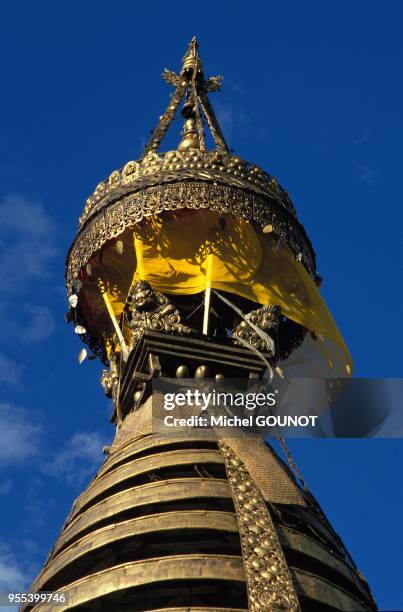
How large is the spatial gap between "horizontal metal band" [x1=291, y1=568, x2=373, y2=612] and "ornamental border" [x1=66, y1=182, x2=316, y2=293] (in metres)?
7.92

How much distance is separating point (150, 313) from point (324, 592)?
287 inches

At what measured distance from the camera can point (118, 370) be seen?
981 inches

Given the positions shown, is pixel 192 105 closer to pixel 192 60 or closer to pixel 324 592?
pixel 192 60

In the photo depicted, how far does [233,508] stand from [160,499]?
1.01 m

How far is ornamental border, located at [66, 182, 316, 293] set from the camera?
24312mm

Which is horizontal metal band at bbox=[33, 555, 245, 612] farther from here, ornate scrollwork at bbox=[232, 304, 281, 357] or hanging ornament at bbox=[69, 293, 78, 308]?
hanging ornament at bbox=[69, 293, 78, 308]

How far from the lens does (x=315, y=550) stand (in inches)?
750

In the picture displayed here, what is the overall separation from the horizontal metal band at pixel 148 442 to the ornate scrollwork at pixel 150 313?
2.40m

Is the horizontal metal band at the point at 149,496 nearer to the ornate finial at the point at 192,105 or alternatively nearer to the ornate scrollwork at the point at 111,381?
the ornate scrollwork at the point at 111,381

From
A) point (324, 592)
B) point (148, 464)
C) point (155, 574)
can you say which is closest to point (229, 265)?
point (148, 464)

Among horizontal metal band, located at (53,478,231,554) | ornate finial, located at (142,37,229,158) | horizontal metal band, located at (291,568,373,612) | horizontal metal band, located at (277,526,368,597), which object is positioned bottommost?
horizontal metal band, located at (291,568,373,612)

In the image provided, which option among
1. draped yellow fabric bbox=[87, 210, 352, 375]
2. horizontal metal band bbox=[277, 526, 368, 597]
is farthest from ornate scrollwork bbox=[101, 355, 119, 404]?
horizontal metal band bbox=[277, 526, 368, 597]

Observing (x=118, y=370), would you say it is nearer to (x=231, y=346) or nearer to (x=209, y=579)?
(x=231, y=346)

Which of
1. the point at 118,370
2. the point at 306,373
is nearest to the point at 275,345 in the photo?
the point at 306,373
